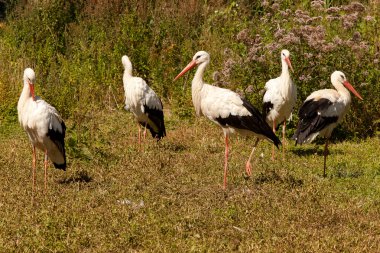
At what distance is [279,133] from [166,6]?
5658 mm

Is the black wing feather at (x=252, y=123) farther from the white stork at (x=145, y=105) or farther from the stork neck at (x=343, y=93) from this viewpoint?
the white stork at (x=145, y=105)

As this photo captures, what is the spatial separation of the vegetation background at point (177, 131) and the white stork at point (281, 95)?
511 millimetres

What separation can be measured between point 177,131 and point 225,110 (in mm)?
3419

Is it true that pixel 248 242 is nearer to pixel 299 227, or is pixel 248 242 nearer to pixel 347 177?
pixel 299 227

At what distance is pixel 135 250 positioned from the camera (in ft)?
21.6

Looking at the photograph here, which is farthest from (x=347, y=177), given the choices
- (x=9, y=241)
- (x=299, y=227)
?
(x=9, y=241)

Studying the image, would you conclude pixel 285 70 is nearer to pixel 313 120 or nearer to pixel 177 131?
pixel 313 120

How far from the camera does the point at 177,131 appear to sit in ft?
40.9

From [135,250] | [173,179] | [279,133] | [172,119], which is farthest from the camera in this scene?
[172,119]

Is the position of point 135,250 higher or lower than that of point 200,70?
lower

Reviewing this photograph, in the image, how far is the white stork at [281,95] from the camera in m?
10.9

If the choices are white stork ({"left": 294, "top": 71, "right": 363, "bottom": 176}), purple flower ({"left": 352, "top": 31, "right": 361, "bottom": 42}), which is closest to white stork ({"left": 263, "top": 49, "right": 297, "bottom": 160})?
white stork ({"left": 294, "top": 71, "right": 363, "bottom": 176})

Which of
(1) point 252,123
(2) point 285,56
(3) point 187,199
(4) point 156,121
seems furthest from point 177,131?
(3) point 187,199

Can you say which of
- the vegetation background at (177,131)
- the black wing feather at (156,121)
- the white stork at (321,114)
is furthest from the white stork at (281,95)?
the black wing feather at (156,121)
